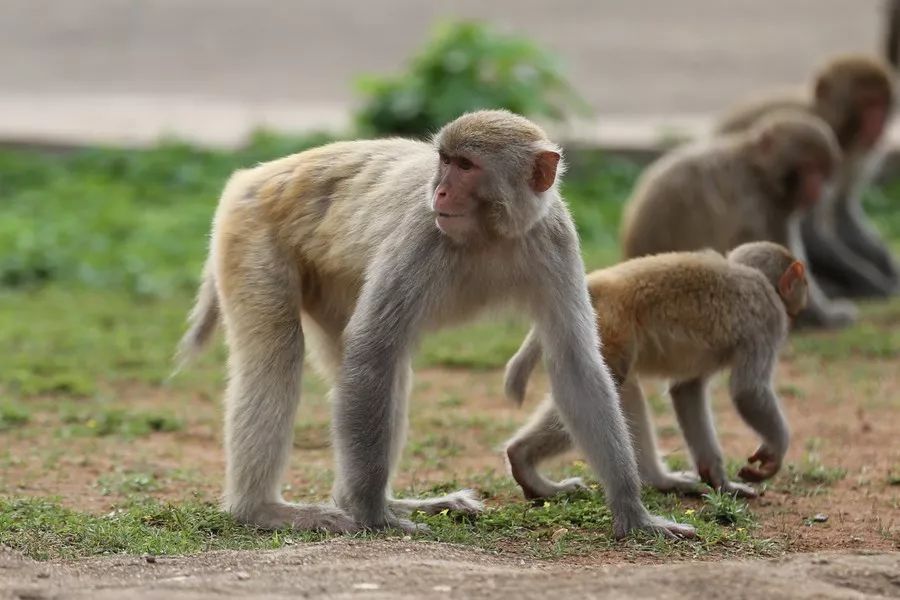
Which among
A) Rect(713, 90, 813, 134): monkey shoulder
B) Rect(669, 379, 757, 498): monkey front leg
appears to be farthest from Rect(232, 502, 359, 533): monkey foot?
Rect(713, 90, 813, 134): monkey shoulder

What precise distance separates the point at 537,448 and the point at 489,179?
131cm

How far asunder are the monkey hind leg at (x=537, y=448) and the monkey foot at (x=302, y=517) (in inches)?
31.1

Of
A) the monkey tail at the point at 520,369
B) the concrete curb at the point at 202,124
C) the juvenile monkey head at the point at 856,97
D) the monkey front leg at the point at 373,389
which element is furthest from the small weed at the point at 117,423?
the concrete curb at the point at 202,124

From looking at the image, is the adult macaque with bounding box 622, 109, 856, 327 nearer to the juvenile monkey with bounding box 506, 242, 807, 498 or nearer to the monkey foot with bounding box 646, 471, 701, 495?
the juvenile monkey with bounding box 506, 242, 807, 498

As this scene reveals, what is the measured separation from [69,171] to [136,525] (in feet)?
28.3

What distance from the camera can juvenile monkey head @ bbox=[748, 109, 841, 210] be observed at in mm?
9875

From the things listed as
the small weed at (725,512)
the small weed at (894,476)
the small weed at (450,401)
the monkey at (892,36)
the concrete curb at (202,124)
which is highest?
the monkey at (892,36)

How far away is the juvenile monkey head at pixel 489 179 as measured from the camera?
5.54 metres

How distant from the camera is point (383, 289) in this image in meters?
5.61

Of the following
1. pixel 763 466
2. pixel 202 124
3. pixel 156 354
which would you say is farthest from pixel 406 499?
pixel 202 124

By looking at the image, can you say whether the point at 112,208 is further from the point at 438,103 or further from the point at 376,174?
the point at 376,174

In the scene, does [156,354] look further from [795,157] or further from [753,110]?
[753,110]

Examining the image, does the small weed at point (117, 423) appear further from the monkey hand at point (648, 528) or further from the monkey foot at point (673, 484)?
the monkey hand at point (648, 528)

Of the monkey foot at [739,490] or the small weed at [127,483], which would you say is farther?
the small weed at [127,483]
